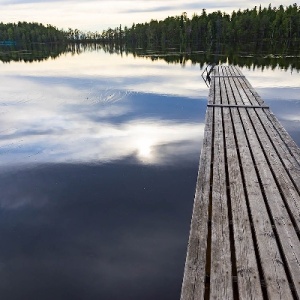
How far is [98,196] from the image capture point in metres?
9.22

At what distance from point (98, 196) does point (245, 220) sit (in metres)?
4.98

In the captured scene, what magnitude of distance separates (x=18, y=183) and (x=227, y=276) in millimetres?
8223

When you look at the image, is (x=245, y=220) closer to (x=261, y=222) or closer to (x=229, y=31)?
(x=261, y=222)

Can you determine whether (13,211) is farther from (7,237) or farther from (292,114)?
(292,114)

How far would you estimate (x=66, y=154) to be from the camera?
490 inches

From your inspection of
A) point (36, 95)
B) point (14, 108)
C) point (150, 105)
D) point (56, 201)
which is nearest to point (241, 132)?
point (56, 201)

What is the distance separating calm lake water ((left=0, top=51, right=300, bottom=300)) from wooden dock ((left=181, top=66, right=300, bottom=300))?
56.9 inches

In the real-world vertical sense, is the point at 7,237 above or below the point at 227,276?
below

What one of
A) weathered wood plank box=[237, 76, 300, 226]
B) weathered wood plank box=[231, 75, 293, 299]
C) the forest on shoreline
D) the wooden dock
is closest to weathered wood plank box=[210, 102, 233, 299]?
the wooden dock

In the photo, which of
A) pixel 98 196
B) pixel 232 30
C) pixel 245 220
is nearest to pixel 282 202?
pixel 245 220

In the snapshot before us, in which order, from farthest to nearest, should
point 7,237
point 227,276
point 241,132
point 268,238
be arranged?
point 241,132 < point 7,237 < point 268,238 < point 227,276

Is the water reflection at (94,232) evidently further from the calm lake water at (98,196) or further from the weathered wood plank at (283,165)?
the weathered wood plank at (283,165)

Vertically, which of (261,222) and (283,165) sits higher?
(283,165)

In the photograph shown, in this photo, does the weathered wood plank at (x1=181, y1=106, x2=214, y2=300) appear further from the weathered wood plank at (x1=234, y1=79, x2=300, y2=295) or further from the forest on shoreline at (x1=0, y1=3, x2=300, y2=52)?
the forest on shoreline at (x1=0, y1=3, x2=300, y2=52)
